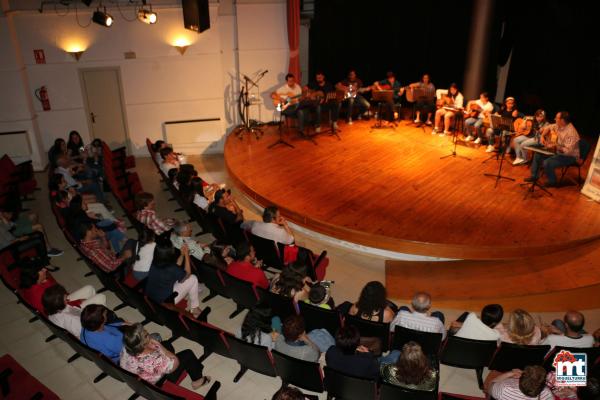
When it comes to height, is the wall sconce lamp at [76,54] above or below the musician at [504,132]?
above

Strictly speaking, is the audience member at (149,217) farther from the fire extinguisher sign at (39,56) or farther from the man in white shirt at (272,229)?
the fire extinguisher sign at (39,56)

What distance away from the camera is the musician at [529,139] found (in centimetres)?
734

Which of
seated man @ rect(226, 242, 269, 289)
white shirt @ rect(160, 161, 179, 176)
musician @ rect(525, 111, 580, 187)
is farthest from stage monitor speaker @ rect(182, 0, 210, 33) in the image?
musician @ rect(525, 111, 580, 187)

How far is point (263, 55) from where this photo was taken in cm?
979

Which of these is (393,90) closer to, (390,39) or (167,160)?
(390,39)

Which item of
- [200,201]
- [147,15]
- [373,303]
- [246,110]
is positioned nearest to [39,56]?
[147,15]

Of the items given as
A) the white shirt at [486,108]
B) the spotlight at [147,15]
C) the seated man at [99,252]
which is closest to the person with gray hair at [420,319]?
the seated man at [99,252]

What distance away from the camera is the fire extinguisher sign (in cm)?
867

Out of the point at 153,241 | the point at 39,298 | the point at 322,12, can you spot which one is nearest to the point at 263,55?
the point at 322,12

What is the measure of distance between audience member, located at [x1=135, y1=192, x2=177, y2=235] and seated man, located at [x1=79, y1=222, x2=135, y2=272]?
562 millimetres

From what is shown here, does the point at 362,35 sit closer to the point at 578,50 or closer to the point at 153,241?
the point at 578,50

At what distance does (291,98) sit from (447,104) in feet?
10.5

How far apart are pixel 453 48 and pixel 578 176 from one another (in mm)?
5034

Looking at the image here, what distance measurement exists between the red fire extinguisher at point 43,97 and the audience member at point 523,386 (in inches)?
357
